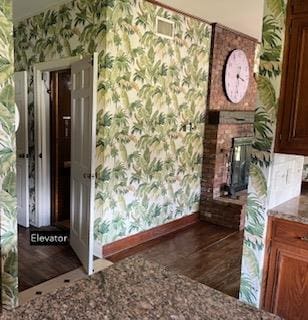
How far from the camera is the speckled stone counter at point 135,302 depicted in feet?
3.08

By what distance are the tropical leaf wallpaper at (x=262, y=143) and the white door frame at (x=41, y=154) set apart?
2.53 meters

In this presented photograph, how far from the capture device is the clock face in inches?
181

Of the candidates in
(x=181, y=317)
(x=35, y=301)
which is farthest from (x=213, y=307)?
(x=35, y=301)

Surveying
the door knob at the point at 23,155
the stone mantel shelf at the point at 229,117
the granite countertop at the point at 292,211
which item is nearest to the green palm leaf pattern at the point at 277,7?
the granite countertop at the point at 292,211

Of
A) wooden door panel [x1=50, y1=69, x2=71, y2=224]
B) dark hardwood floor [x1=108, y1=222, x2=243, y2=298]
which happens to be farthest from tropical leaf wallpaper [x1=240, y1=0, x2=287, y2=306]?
wooden door panel [x1=50, y1=69, x2=71, y2=224]

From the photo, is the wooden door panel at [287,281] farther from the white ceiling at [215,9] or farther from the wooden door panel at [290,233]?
the white ceiling at [215,9]

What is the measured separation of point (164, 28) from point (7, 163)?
7.51 ft

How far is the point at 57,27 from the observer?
3.53 meters

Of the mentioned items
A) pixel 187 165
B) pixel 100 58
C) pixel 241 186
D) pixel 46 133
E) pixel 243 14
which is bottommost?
pixel 241 186

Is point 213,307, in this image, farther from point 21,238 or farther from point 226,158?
point 226,158

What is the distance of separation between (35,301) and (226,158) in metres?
3.93

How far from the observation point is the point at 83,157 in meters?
3.07

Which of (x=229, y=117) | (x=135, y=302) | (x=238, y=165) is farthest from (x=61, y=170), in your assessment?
(x=135, y=302)

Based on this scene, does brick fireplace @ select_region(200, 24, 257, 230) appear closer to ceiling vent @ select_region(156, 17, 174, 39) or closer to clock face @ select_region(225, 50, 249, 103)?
clock face @ select_region(225, 50, 249, 103)
